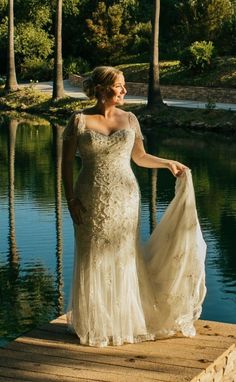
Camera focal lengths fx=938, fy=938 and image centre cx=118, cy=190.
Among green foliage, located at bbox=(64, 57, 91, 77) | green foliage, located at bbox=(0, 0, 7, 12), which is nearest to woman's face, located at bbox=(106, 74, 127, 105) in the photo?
green foliage, located at bbox=(64, 57, 91, 77)

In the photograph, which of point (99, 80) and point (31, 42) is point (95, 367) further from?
point (31, 42)

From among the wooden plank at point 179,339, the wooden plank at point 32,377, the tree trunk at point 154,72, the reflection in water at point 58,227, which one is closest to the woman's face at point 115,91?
the wooden plank at point 179,339

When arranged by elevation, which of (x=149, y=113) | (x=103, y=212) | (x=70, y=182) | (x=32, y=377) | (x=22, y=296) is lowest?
(x=149, y=113)

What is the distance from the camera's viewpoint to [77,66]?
1833 inches

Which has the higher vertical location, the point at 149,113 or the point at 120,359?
the point at 120,359

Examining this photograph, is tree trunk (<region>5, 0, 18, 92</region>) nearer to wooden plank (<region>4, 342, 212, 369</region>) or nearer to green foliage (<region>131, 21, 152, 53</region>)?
green foliage (<region>131, 21, 152, 53</region>)

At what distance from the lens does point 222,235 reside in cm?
1398

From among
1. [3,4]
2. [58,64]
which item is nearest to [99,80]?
[58,64]

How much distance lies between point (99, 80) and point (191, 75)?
31253 millimetres

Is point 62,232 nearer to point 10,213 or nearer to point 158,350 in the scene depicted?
point 10,213

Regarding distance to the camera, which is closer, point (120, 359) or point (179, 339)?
point (120, 359)

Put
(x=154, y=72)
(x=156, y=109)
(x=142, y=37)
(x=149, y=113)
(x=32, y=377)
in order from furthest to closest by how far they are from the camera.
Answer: (x=142, y=37) < (x=154, y=72) < (x=156, y=109) < (x=149, y=113) < (x=32, y=377)

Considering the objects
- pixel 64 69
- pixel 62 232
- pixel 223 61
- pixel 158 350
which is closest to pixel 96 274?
pixel 158 350

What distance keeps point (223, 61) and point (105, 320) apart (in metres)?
31.3
